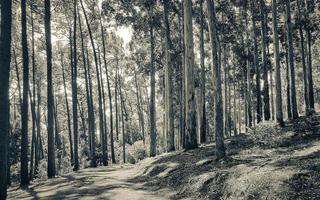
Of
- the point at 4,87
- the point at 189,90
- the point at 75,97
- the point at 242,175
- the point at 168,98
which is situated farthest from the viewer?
the point at 75,97

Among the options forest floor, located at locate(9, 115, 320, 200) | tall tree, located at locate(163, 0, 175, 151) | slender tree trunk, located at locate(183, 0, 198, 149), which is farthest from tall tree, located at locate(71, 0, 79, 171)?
slender tree trunk, located at locate(183, 0, 198, 149)

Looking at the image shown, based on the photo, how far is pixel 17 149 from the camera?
42.0 m

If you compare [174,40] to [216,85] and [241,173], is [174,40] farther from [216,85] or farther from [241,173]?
[241,173]

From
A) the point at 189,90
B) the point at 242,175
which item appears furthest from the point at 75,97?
the point at 242,175

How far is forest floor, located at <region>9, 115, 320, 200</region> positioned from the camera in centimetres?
638

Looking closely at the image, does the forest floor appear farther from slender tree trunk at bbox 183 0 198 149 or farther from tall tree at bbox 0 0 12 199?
tall tree at bbox 0 0 12 199

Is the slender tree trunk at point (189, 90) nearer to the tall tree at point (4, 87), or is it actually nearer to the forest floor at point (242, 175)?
the forest floor at point (242, 175)

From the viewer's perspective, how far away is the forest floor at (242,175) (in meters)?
6.38

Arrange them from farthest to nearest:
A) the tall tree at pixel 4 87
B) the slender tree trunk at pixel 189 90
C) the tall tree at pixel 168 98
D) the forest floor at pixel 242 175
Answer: the tall tree at pixel 168 98, the slender tree trunk at pixel 189 90, the tall tree at pixel 4 87, the forest floor at pixel 242 175

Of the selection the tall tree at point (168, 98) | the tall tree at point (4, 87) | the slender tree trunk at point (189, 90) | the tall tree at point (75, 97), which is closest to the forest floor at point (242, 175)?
the slender tree trunk at point (189, 90)

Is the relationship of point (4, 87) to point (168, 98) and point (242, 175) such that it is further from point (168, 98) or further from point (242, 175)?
point (168, 98)

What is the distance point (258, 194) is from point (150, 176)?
291 inches

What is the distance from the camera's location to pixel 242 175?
7.71m

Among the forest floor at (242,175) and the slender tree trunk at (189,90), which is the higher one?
the slender tree trunk at (189,90)
